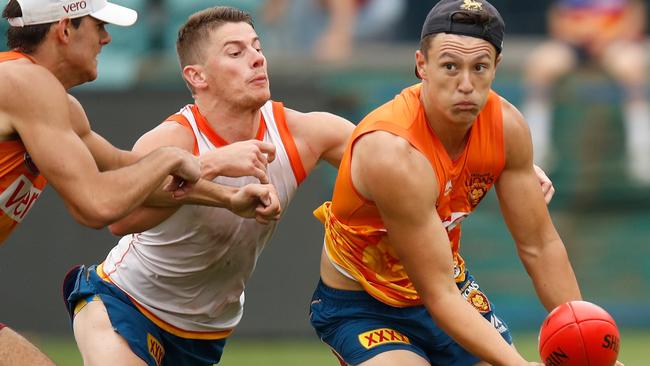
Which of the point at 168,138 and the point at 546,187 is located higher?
the point at 546,187

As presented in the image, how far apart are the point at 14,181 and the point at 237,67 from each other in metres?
1.32

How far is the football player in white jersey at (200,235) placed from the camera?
6293 mm

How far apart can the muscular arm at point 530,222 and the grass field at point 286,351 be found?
3.93 metres

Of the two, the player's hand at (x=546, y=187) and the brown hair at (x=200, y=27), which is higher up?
the brown hair at (x=200, y=27)

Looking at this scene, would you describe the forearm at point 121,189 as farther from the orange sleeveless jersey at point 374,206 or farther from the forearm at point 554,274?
the forearm at point 554,274

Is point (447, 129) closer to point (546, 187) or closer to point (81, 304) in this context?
point (546, 187)

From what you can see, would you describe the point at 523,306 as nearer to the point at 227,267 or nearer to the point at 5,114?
the point at 227,267

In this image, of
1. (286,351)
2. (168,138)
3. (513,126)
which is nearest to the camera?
(513,126)

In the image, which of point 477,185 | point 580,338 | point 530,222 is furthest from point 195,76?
point 580,338

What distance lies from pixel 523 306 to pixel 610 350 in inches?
246

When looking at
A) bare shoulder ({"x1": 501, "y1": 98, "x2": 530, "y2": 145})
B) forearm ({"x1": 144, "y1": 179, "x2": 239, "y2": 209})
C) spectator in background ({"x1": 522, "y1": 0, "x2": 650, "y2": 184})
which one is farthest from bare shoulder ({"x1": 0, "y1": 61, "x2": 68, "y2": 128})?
spectator in background ({"x1": 522, "y1": 0, "x2": 650, "y2": 184})

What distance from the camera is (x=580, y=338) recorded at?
5316 mm

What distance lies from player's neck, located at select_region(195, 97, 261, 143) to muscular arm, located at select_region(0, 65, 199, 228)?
84 cm

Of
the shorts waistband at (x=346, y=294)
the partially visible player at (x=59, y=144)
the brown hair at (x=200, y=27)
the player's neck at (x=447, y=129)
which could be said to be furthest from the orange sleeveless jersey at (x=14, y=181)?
the player's neck at (x=447, y=129)
